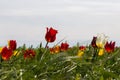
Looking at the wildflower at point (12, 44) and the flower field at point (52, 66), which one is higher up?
the wildflower at point (12, 44)

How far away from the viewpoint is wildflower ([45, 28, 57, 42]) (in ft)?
16.8

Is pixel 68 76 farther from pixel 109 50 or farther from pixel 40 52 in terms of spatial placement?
pixel 109 50

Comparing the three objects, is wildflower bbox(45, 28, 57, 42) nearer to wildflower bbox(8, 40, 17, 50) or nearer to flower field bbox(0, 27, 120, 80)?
flower field bbox(0, 27, 120, 80)

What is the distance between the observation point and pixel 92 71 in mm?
4672

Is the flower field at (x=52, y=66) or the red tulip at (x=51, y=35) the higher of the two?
the red tulip at (x=51, y=35)

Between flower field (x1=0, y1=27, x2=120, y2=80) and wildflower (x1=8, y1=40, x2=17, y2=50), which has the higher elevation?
wildflower (x1=8, y1=40, x2=17, y2=50)

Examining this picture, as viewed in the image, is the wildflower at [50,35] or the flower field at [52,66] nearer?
the flower field at [52,66]

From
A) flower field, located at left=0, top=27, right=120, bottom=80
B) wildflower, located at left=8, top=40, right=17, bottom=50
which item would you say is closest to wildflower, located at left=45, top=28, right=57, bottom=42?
flower field, located at left=0, top=27, right=120, bottom=80

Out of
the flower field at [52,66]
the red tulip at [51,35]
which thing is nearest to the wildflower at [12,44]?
the flower field at [52,66]

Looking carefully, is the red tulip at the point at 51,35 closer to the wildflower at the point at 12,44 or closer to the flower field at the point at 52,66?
the flower field at the point at 52,66

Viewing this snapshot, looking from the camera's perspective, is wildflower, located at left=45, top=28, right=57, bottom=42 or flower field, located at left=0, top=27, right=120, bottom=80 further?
wildflower, located at left=45, top=28, right=57, bottom=42

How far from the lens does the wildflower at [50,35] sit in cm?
513

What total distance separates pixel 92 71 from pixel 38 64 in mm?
568

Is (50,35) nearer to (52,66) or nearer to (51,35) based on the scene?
(51,35)
